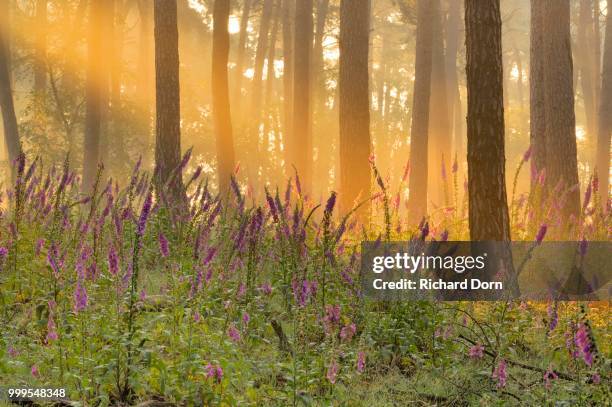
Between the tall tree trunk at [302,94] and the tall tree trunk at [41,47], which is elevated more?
the tall tree trunk at [41,47]

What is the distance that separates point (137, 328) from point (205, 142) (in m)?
35.1

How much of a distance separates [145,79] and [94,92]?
1566 cm

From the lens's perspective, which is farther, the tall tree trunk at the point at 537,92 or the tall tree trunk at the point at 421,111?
the tall tree trunk at the point at 421,111

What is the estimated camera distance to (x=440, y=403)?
5.68 metres

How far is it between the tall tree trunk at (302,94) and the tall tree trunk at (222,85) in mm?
5066

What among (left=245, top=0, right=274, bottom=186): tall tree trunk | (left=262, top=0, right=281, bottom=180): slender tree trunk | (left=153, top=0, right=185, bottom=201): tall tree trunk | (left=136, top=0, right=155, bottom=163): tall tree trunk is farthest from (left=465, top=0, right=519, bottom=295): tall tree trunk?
(left=262, top=0, right=281, bottom=180): slender tree trunk

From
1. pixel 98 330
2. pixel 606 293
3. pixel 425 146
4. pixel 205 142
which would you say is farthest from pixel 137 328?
pixel 205 142

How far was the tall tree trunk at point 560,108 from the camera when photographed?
486 inches

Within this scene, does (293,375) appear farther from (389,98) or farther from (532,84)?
(389,98)

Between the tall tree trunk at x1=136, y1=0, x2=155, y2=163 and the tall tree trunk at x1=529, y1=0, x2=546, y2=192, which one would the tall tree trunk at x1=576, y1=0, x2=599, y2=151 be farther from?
the tall tree trunk at x1=529, y1=0, x2=546, y2=192

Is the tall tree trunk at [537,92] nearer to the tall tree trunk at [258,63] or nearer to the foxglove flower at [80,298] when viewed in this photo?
the foxglove flower at [80,298]

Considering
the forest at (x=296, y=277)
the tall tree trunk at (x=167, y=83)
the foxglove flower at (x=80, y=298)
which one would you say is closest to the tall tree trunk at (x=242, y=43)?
the forest at (x=296, y=277)

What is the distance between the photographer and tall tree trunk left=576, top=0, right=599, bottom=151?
3925 cm

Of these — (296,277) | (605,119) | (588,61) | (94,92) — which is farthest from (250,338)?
(588,61)
